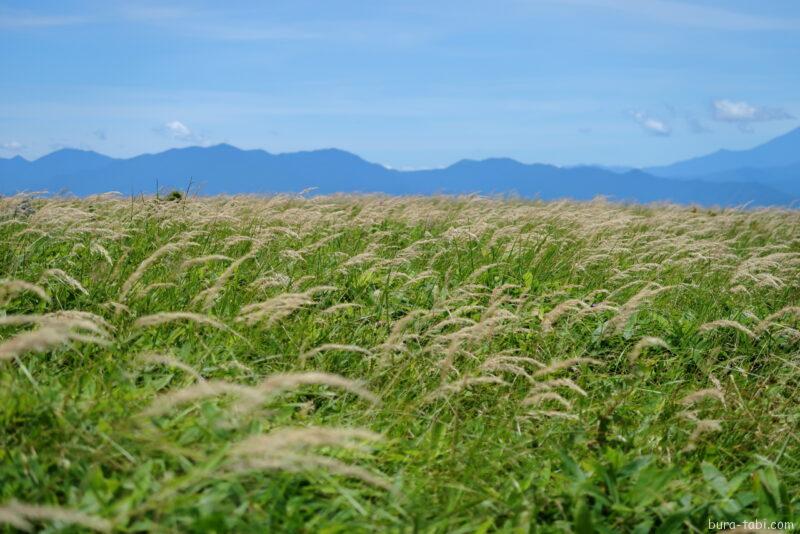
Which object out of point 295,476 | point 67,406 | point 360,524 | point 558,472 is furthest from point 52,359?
point 558,472

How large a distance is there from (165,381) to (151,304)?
1360 millimetres

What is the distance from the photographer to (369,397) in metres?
2.46

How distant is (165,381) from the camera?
374cm

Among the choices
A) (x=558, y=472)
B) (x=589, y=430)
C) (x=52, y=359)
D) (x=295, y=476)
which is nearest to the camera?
(x=295, y=476)

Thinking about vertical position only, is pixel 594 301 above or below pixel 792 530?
above

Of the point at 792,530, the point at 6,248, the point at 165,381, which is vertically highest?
the point at 6,248

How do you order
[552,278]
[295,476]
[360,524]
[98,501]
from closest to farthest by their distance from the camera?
[98,501] → [360,524] → [295,476] → [552,278]

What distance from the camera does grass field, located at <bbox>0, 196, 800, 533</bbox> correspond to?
2730 millimetres

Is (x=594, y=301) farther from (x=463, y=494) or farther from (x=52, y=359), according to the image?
(x=52, y=359)

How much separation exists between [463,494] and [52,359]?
2.50 m

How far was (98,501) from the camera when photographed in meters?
2.59

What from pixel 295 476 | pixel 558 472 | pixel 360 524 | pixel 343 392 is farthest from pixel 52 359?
pixel 558 472

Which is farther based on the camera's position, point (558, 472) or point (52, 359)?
point (52, 359)

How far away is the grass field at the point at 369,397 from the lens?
273cm
